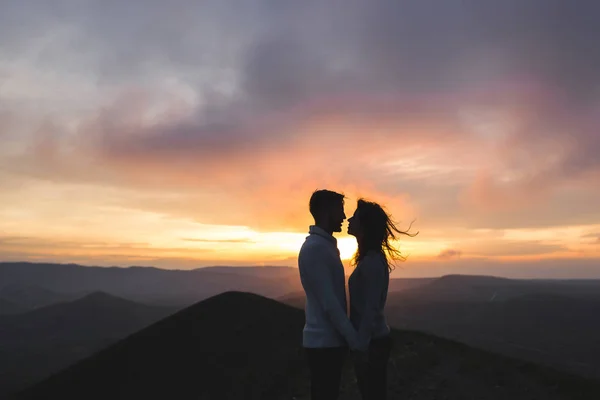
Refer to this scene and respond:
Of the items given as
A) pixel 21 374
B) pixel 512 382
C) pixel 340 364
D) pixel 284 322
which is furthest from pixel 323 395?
pixel 21 374

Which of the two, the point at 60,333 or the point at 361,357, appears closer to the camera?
the point at 361,357

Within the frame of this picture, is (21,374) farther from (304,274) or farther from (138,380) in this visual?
(304,274)

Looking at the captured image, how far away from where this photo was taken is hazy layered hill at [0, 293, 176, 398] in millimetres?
67312

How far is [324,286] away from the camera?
16.0ft

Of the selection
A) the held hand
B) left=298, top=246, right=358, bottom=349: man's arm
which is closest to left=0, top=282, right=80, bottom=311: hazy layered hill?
left=298, top=246, right=358, bottom=349: man's arm

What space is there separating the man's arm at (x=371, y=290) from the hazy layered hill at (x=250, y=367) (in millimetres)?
9684

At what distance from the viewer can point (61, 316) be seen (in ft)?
361

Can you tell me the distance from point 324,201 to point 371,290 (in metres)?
1.05

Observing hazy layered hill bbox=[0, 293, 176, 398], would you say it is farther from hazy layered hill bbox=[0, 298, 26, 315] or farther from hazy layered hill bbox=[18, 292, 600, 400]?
hazy layered hill bbox=[18, 292, 600, 400]

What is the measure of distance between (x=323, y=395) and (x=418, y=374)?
36.2 ft

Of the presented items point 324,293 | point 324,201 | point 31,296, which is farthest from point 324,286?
point 31,296

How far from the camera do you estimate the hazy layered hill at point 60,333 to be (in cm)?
6731

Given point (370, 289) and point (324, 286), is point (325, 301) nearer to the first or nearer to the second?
point (324, 286)

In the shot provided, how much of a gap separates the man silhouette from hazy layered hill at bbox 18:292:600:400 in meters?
9.62
